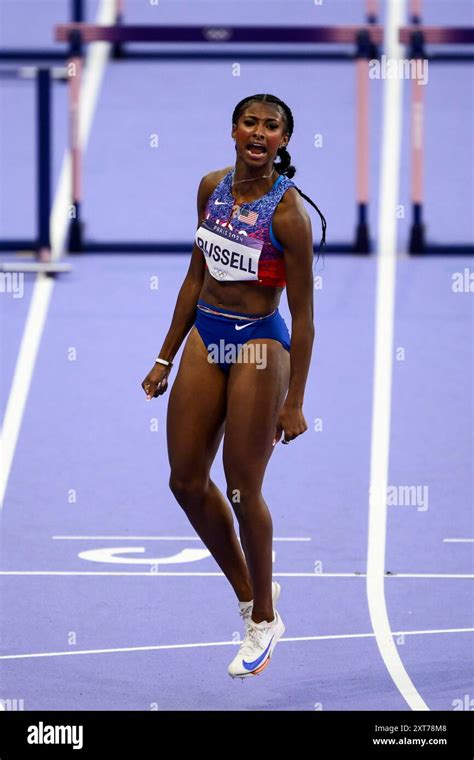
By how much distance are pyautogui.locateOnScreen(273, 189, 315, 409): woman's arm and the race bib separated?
13cm

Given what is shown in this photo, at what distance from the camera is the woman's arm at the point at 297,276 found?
277 inches

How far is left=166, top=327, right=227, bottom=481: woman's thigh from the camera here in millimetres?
7215

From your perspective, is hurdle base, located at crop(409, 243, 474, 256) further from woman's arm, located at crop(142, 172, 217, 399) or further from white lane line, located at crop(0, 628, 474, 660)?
woman's arm, located at crop(142, 172, 217, 399)

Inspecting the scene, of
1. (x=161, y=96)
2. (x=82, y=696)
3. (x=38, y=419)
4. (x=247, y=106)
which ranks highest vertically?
(x=161, y=96)

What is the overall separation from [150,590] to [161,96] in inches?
326

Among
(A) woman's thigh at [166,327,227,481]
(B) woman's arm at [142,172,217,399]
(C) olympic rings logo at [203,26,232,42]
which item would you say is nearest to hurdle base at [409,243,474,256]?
(C) olympic rings logo at [203,26,232,42]

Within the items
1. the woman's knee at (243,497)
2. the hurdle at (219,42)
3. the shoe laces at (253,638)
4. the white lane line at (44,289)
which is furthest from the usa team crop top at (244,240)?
the hurdle at (219,42)

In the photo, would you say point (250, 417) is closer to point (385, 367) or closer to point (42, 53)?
point (385, 367)

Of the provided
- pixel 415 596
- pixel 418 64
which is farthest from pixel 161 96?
pixel 415 596

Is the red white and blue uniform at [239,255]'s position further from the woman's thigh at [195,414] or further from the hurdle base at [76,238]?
the hurdle base at [76,238]

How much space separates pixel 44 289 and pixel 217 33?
252 centimetres
